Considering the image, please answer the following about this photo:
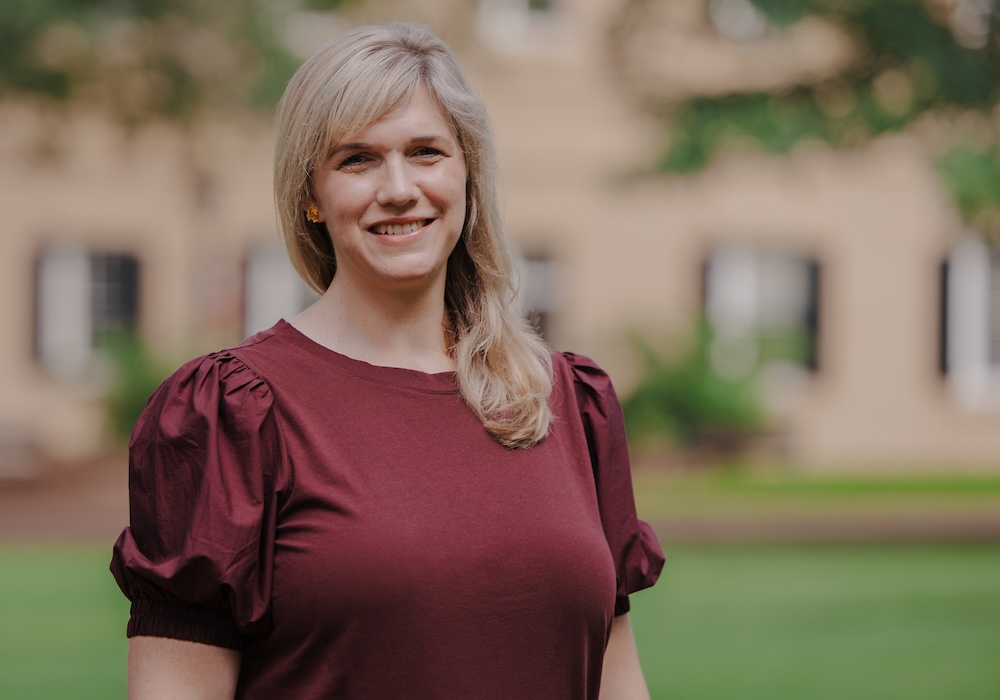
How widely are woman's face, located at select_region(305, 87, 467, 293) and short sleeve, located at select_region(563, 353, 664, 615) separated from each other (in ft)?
1.19

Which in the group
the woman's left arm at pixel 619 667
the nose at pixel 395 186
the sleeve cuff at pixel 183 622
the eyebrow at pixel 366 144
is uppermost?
the eyebrow at pixel 366 144

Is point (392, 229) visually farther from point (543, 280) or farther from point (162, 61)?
point (543, 280)

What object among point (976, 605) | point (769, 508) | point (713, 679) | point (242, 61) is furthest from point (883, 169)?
point (713, 679)

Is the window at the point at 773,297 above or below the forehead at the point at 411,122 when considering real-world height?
below

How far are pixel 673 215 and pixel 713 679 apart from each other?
1272 centimetres

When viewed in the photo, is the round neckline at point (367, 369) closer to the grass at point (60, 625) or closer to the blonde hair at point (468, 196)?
the blonde hair at point (468, 196)

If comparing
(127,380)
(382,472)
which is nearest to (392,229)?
(382,472)

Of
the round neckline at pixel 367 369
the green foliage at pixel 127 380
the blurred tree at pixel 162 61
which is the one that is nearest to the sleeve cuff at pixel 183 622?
the round neckline at pixel 367 369

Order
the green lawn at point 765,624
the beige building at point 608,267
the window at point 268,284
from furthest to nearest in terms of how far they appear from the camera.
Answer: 1. the window at point 268,284
2. the beige building at point 608,267
3. the green lawn at point 765,624

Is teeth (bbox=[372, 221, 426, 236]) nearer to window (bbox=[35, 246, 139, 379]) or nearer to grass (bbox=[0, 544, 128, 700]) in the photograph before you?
grass (bbox=[0, 544, 128, 700])

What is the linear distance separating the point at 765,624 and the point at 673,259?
36.1 feet

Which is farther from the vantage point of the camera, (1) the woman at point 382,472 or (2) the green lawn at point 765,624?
(2) the green lawn at point 765,624

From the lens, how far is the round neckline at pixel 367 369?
231 centimetres

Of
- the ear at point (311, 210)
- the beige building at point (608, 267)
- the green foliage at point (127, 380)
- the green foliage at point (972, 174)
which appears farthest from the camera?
the beige building at point (608, 267)
